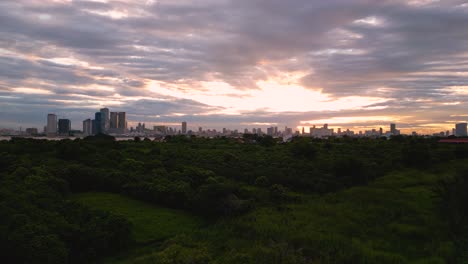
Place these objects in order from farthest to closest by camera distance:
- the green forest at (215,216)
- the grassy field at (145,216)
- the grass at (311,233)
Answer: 1. the grassy field at (145,216)
2. the grass at (311,233)
3. the green forest at (215,216)

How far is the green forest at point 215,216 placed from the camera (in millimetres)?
11062

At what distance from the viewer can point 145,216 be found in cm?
1548

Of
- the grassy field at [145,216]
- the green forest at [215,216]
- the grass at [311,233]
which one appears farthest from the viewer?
the grassy field at [145,216]

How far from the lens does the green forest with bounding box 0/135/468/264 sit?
11.1 m

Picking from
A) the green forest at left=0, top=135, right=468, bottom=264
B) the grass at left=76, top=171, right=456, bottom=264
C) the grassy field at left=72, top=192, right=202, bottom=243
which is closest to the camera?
the green forest at left=0, top=135, right=468, bottom=264

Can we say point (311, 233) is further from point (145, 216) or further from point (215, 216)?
point (145, 216)

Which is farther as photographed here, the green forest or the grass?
the grass

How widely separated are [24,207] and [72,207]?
82.1 inches

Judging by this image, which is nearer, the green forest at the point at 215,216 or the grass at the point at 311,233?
the green forest at the point at 215,216

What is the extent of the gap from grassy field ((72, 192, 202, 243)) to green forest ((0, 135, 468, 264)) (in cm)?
5

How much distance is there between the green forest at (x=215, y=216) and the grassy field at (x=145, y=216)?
5 centimetres

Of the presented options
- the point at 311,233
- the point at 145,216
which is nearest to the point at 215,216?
the point at 145,216

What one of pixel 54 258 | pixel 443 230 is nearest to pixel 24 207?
pixel 54 258

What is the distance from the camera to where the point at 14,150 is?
26.8m
